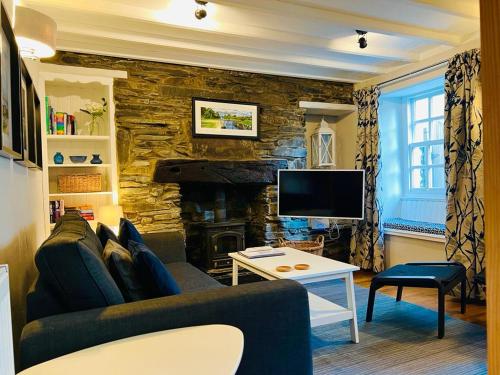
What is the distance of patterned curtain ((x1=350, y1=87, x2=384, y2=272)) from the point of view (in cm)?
443

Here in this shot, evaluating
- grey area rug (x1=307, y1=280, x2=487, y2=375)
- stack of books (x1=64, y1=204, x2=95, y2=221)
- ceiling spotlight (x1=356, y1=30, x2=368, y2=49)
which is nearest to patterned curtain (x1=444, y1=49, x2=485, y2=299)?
grey area rug (x1=307, y1=280, x2=487, y2=375)

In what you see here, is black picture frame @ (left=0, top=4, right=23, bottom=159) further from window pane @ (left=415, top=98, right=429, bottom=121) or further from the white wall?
window pane @ (left=415, top=98, right=429, bottom=121)

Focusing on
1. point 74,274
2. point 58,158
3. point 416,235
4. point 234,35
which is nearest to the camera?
point 74,274

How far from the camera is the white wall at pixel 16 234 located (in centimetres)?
152

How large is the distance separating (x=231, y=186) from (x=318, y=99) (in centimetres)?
165

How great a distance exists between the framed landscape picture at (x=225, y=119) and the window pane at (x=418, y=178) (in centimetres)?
209

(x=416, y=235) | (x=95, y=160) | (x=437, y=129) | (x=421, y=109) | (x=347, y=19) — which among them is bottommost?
(x=416, y=235)

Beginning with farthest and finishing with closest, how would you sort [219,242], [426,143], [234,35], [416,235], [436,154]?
[426,143]
[436,154]
[219,242]
[416,235]
[234,35]

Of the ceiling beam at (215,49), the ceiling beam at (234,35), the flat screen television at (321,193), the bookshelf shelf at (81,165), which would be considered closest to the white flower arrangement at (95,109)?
the bookshelf shelf at (81,165)

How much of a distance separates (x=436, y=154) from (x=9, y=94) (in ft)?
14.1

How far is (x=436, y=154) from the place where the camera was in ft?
14.2

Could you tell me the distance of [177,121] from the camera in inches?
159

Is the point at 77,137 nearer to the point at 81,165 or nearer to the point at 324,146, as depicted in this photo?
the point at 81,165

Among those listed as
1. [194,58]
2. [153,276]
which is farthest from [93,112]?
[153,276]
